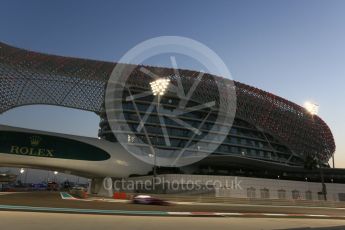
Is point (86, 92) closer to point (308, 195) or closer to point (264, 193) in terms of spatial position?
point (264, 193)

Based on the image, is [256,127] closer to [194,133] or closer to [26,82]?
[194,133]

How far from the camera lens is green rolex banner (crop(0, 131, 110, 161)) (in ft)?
164

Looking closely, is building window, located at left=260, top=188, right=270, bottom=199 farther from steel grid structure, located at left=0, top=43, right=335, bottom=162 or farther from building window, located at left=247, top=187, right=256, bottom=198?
steel grid structure, located at left=0, top=43, right=335, bottom=162

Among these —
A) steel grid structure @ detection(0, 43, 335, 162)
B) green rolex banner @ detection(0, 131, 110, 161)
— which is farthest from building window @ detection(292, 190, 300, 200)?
green rolex banner @ detection(0, 131, 110, 161)

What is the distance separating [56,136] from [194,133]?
46.3 metres

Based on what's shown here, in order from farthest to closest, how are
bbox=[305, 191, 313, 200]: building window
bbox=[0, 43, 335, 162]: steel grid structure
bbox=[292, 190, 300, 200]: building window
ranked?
bbox=[0, 43, 335, 162]: steel grid structure < bbox=[305, 191, 313, 200]: building window < bbox=[292, 190, 300, 200]: building window

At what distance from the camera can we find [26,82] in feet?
263

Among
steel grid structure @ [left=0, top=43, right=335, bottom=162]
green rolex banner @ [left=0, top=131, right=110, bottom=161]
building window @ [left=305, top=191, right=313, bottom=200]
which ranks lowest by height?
building window @ [left=305, top=191, right=313, bottom=200]

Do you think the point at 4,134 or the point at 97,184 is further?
the point at 97,184

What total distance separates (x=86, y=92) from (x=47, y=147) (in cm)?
3597

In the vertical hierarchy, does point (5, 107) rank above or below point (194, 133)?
above

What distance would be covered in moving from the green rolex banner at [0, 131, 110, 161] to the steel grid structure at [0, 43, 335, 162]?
2573cm

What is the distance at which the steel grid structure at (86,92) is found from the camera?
74125 mm

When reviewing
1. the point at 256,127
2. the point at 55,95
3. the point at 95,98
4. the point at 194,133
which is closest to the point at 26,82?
the point at 55,95
